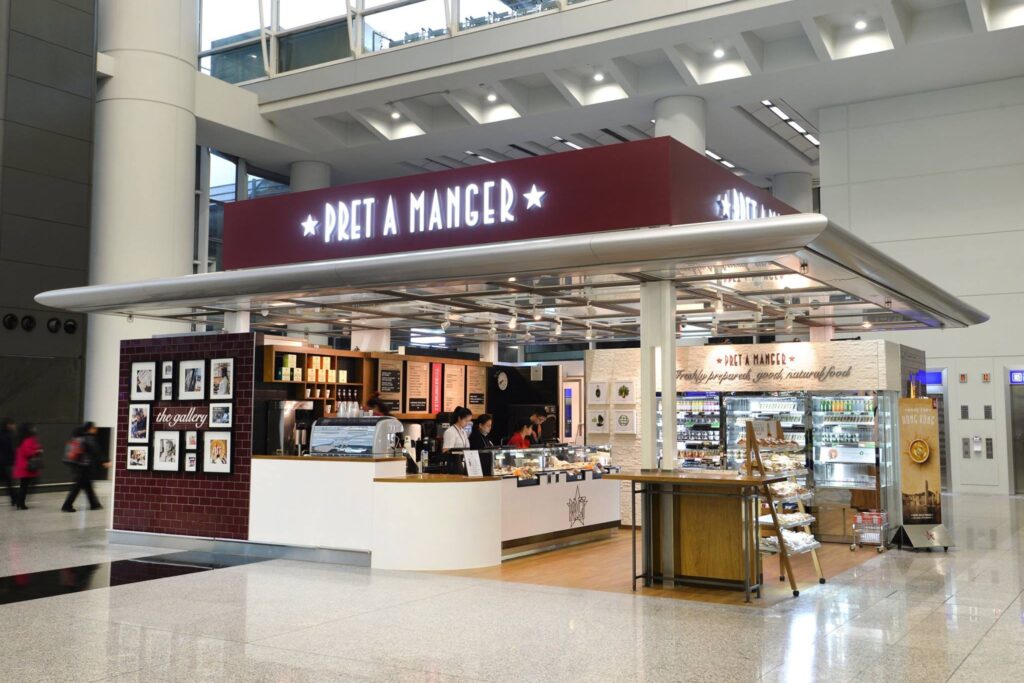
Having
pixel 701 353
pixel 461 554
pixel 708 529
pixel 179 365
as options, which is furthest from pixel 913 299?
pixel 179 365

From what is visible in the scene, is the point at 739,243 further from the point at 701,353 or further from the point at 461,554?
the point at 701,353

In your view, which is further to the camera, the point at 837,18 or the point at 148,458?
the point at 837,18

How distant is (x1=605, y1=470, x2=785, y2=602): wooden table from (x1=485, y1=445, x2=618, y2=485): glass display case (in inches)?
67.8

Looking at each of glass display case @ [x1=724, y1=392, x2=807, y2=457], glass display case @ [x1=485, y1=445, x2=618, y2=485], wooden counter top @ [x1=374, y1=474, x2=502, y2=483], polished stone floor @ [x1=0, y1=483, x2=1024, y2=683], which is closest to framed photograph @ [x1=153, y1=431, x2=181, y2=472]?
polished stone floor @ [x1=0, y1=483, x2=1024, y2=683]

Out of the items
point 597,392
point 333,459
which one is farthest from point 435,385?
point 333,459

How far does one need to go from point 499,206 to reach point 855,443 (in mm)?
4848

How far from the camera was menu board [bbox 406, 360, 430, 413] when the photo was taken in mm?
13648

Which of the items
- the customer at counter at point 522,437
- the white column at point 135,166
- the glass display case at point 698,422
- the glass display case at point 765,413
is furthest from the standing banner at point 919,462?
the white column at point 135,166

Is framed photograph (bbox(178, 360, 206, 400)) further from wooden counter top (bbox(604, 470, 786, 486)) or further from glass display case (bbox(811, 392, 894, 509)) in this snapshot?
glass display case (bbox(811, 392, 894, 509))

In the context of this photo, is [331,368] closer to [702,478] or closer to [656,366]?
[656,366]

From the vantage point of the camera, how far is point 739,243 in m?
5.98

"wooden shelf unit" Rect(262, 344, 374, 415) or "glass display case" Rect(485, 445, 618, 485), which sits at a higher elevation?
"wooden shelf unit" Rect(262, 344, 374, 415)

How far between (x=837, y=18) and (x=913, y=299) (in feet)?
22.0

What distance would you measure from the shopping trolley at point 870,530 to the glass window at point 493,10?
961 centimetres
